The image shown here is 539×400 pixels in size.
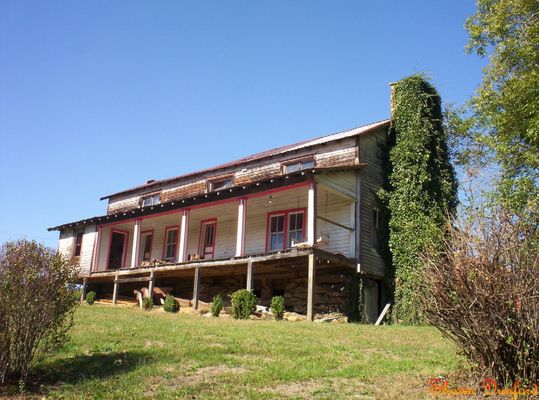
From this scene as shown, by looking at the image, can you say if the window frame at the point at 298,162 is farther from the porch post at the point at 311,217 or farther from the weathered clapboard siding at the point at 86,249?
the weathered clapboard siding at the point at 86,249

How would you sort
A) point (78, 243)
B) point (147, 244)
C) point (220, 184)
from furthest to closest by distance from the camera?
1. point (78, 243)
2. point (147, 244)
3. point (220, 184)

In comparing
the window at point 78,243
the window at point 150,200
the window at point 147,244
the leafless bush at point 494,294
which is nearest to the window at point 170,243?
the window at point 147,244

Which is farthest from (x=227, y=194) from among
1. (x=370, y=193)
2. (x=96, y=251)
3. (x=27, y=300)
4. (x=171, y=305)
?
(x=27, y=300)

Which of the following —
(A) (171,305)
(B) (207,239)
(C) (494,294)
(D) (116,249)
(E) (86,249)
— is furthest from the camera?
(D) (116,249)

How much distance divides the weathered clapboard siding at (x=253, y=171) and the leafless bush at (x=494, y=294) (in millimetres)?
15276

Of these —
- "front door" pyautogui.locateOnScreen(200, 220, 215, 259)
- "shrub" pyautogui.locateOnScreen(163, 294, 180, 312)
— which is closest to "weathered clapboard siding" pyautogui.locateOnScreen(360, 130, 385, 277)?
"shrub" pyautogui.locateOnScreen(163, 294, 180, 312)

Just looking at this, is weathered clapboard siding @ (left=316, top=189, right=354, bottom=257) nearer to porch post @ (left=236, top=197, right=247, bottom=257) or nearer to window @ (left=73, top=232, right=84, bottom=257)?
porch post @ (left=236, top=197, right=247, bottom=257)

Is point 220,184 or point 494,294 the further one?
point 220,184

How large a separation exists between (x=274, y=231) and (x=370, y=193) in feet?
14.9

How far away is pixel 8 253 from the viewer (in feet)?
29.7

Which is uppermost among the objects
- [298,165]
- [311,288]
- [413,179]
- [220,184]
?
[298,165]

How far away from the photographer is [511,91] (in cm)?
2053

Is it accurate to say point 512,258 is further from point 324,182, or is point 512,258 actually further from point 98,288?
point 98,288

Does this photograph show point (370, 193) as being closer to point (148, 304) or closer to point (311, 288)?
point (311, 288)
